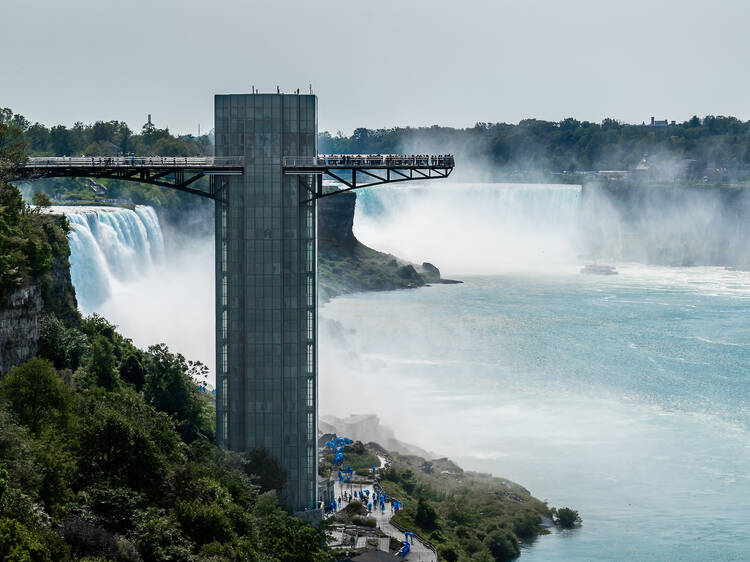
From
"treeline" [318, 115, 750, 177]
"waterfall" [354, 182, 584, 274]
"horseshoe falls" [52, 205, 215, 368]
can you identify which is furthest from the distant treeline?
"horseshoe falls" [52, 205, 215, 368]

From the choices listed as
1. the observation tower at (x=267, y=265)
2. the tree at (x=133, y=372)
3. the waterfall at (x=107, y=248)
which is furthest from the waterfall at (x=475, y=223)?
the observation tower at (x=267, y=265)

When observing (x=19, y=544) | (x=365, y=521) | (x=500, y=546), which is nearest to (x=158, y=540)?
(x=19, y=544)

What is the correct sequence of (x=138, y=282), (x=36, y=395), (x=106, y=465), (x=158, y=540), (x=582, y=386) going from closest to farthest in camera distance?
(x=158, y=540), (x=106, y=465), (x=36, y=395), (x=582, y=386), (x=138, y=282)

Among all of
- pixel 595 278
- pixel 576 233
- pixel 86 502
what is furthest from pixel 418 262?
pixel 86 502

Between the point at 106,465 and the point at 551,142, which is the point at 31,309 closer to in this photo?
the point at 106,465

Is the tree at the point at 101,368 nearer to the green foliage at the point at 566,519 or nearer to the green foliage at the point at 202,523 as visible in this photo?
the green foliage at the point at 202,523

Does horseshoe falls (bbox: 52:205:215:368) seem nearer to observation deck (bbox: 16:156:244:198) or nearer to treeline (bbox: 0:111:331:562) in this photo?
observation deck (bbox: 16:156:244:198)
